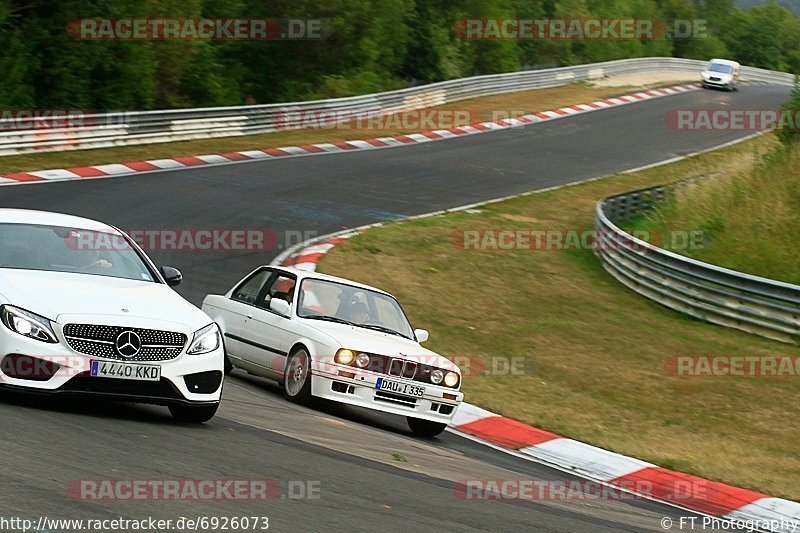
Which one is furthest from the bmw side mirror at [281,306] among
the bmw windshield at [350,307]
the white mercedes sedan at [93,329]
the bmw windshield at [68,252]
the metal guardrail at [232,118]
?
the metal guardrail at [232,118]

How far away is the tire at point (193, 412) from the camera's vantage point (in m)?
8.51

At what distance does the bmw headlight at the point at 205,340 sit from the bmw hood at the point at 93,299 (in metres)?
0.05

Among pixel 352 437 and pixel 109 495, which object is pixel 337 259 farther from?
pixel 109 495

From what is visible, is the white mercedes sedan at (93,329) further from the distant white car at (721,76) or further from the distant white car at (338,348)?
the distant white car at (721,76)

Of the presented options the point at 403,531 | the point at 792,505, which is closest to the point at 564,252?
the point at 792,505

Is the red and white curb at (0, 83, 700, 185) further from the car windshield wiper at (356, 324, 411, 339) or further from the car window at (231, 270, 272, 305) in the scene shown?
the car windshield wiper at (356, 324, 411, 339)

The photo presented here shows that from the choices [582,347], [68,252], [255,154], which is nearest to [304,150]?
[255,154]

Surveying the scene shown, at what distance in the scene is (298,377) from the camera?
1094cm

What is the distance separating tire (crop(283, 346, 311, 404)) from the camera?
10750 millimetres

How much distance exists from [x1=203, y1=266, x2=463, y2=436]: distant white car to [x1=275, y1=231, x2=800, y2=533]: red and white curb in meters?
0.86

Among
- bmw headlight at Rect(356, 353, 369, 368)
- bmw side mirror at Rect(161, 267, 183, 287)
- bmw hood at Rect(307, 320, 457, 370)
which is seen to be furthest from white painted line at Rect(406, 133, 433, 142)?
bmw side mirror at Rect(161, 267, 183, 287)

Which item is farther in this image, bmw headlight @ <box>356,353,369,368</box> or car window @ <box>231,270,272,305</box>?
car window @ <box>231,270,272,305</box>

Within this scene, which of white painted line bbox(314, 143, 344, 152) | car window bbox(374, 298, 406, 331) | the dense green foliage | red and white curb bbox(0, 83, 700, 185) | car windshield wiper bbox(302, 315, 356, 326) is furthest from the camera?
the dense green foliage

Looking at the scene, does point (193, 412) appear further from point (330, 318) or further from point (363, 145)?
point (363, 145)
